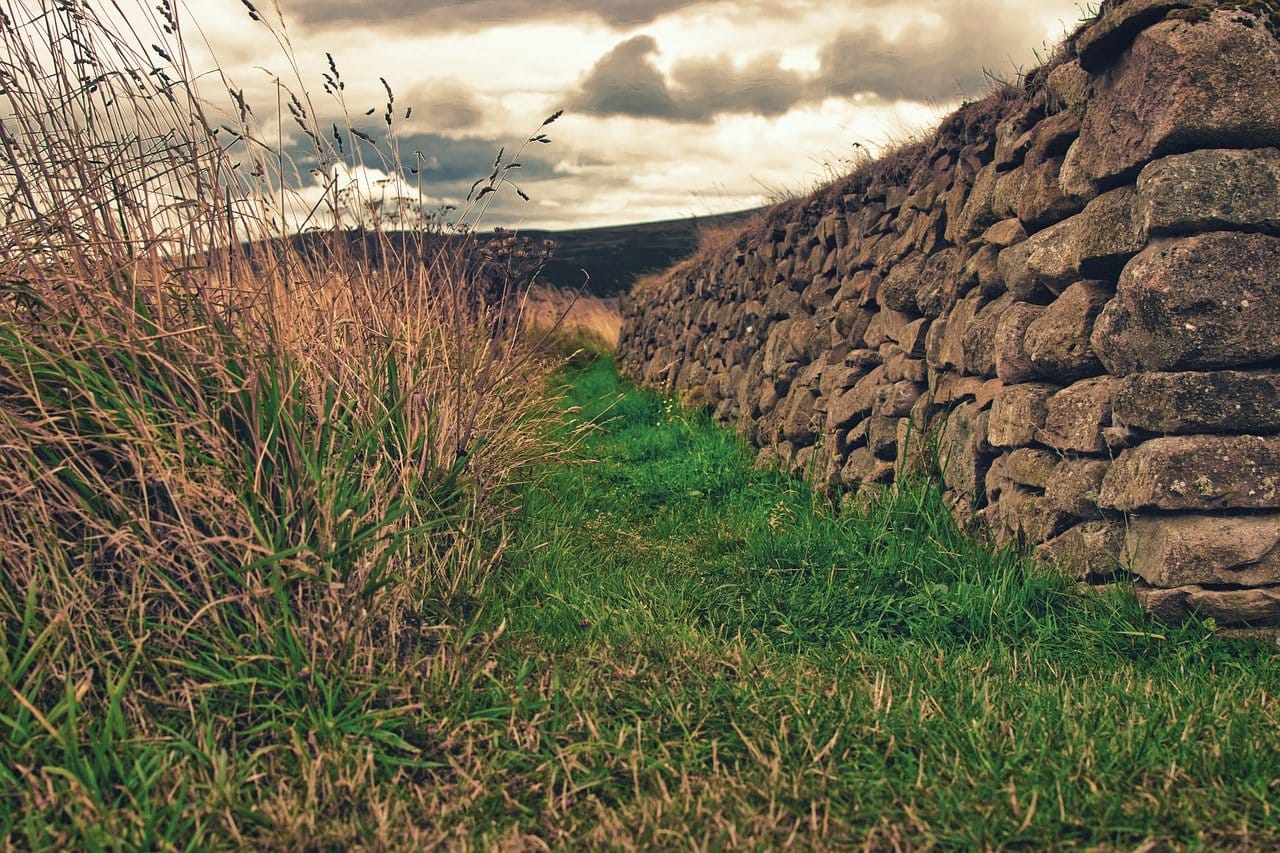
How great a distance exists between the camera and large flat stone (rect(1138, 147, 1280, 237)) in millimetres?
2912

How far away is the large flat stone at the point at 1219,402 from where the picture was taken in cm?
288

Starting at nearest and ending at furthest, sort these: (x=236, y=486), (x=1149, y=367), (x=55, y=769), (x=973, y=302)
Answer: (x=55, y=769)
(x=236, y=486)
(x=1149, y=367)
(x=973, y=302)

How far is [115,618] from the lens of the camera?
8.03 ft

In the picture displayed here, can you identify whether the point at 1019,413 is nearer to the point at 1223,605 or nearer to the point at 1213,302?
the point at 1213,302

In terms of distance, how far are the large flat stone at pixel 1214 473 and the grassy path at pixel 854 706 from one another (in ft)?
1.21

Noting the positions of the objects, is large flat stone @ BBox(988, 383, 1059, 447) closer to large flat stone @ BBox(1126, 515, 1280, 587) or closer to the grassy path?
the grassy path

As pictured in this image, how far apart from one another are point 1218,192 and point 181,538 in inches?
119

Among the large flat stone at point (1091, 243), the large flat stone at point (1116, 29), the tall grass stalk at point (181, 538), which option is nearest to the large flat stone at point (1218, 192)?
the large flat stone at point (1091, 243)

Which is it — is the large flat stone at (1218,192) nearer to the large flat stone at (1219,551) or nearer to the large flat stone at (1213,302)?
the large flat stone at (1213,302)

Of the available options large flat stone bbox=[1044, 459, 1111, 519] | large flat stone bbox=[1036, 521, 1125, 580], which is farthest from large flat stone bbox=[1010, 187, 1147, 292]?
large flat stone bbox=[1036, 521, 1125, 580]

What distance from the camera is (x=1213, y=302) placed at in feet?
9.47

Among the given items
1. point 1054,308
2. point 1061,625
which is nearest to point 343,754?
point 1061,625

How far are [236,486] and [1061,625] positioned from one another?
2433mm

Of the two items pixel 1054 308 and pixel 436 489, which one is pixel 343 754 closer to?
pixel 436 489
